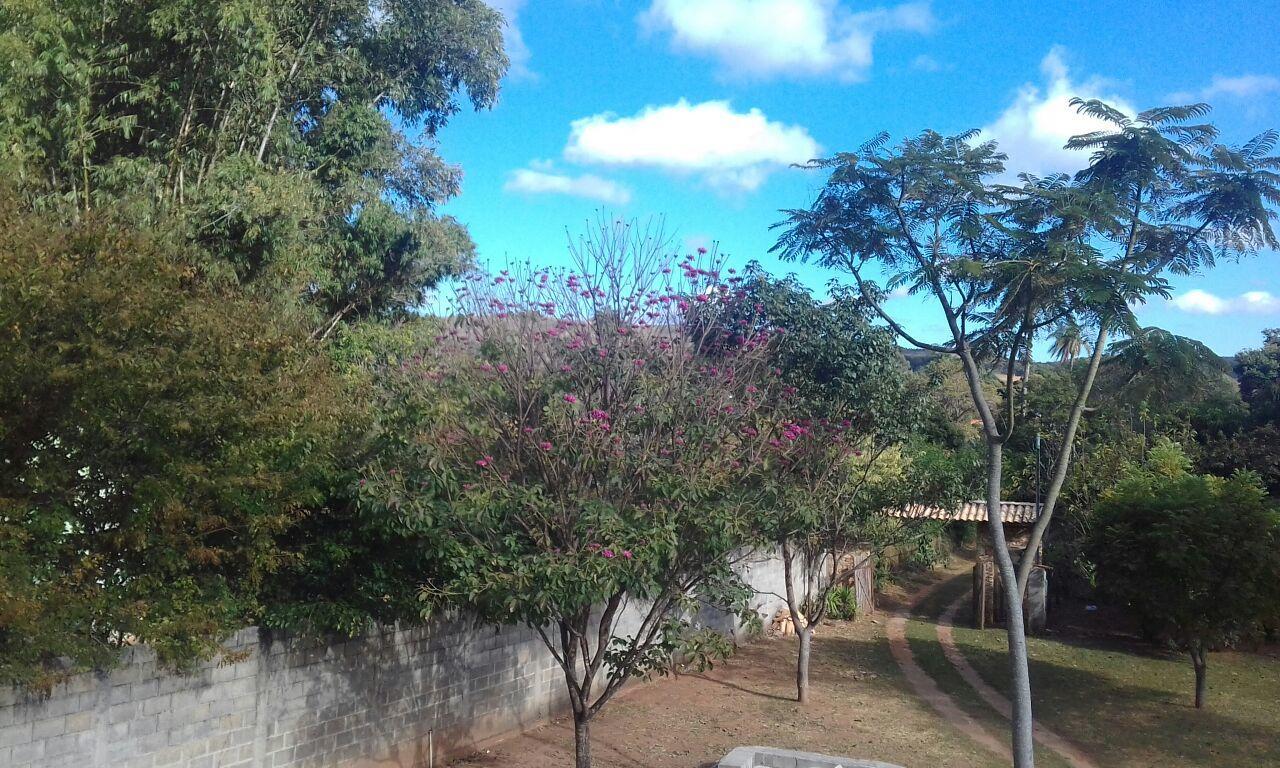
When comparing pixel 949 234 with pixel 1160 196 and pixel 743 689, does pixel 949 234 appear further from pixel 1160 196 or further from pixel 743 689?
pixel 743 689

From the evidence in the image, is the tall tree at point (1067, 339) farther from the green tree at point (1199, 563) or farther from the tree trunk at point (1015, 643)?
the green tree at point (1199, 563)

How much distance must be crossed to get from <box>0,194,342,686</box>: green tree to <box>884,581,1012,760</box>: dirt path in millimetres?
8388

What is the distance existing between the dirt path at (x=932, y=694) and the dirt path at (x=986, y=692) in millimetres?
566

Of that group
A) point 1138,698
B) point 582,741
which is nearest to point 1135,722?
point 1138,698

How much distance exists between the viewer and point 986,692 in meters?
13.6

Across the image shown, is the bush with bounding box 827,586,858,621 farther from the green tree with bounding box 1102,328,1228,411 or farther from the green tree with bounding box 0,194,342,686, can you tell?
the green tree with bounding box 0,194,342,686

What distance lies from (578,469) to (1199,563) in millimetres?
10165

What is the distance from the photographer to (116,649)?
6.18 meters

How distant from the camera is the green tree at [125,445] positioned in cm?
559

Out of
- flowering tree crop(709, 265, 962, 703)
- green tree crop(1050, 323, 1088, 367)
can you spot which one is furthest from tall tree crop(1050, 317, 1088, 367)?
flowering tree crop(709, 265, 962, 703)

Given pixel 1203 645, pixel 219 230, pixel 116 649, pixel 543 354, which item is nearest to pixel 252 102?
pixel 219 230

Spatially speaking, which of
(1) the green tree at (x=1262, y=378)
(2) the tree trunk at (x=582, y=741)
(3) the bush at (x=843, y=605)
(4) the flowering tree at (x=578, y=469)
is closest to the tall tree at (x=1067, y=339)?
(4) the flowering tree at (x=578, y=469)

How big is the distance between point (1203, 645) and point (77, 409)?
44.6 feet

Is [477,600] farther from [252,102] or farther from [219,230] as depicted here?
[252,102]
